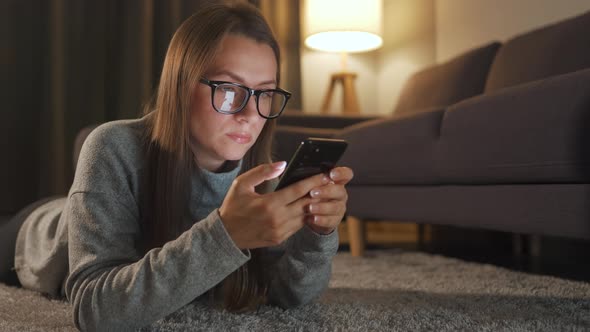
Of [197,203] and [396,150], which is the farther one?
[396,150]

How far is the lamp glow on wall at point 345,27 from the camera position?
9.14 ft

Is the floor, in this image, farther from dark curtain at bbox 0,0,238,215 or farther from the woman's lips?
dark curtain at bbox 0,0,238,215

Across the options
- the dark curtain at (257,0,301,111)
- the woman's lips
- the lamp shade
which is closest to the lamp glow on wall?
the lamp shade

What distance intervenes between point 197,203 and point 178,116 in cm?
17

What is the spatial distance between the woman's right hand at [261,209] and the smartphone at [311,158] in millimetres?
12

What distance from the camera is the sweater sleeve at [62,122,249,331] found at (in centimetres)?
62

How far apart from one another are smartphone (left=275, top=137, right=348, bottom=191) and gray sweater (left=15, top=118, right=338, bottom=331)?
10 centimetres

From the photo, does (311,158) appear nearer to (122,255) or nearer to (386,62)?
(122,255)

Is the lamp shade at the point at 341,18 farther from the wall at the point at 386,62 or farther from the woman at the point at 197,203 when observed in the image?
the woman at the point at 197,203

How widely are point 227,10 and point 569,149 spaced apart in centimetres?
67

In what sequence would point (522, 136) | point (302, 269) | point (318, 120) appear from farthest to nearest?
point (318, 120)
point (522, 136)
point (302, 269)

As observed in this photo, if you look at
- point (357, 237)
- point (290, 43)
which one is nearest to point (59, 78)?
point (290, 43)

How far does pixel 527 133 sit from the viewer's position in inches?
42.9

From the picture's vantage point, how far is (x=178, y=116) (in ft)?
2.54
